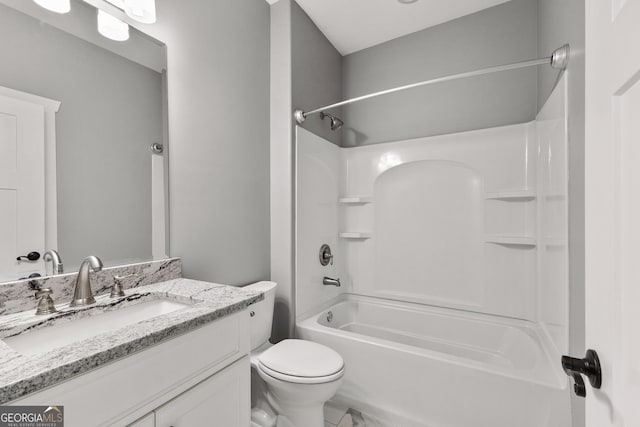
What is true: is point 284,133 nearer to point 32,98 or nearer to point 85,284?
point 32,98

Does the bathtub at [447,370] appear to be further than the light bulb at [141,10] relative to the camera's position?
Yes

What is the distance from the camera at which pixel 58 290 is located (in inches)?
39.4

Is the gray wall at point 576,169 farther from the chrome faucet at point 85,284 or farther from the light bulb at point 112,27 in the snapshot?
the light bulb at point 112,27

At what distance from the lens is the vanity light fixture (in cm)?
100

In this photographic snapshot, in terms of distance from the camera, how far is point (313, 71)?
2.20 m

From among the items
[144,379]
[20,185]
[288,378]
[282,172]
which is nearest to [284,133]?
[282,172]

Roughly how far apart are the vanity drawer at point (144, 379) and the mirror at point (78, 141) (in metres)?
0.59

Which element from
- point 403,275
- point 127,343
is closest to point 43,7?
point 127,343

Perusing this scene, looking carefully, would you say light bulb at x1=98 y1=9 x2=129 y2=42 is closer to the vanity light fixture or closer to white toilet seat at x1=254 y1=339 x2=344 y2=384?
the vanity light fixture

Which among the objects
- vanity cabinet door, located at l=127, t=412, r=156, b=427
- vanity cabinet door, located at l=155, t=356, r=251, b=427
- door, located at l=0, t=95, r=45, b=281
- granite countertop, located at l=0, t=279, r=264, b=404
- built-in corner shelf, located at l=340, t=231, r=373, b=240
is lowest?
vanity cabinet door, located at l=155, t=356, r=251, b=427

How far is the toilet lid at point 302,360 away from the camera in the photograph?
1.35 meters

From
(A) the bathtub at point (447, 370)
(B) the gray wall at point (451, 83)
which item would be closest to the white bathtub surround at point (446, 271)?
(A) the bathtub at point (447, 370)

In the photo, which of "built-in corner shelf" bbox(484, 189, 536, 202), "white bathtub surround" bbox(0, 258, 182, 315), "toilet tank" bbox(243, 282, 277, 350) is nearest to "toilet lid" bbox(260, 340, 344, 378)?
"toilet tank" bbox(243, 282, 277, 350)
